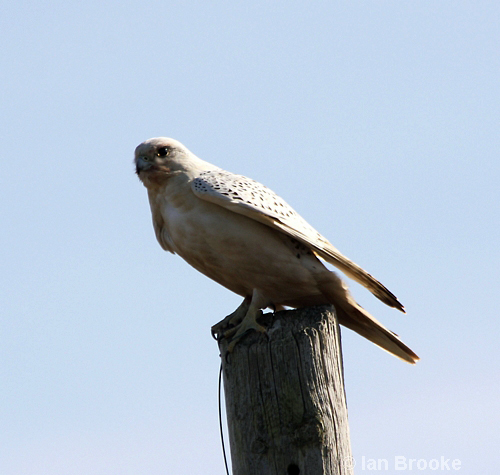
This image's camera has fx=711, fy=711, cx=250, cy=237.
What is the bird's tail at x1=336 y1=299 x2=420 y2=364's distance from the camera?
5363mm

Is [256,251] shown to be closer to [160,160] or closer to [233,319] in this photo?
[233,319]

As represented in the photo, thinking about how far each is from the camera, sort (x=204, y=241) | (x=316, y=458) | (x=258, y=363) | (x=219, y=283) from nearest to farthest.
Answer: (x=316, y=458) < (x=258, y=363) < (x=204, y=241) < (x=219, y=283)

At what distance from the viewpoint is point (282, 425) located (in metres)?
3.67

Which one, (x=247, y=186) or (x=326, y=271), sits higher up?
(x=247, y=186)

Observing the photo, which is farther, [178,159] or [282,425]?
[178,159]

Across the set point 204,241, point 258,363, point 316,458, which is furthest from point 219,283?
point 316,458

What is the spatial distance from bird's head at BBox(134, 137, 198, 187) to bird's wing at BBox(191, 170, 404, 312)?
29cm

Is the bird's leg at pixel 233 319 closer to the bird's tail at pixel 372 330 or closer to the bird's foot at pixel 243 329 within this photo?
the bird's foot at pixel 243 329

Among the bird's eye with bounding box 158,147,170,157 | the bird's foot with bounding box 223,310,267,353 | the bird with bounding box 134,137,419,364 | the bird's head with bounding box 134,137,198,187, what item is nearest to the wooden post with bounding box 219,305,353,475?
the bird's foot with bounding box 223,310,267,353

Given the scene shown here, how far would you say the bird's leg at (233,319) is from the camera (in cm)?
525

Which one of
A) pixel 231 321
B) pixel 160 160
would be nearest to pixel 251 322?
pixel 231 321

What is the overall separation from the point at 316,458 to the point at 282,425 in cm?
24

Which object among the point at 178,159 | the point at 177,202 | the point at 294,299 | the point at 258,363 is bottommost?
the point at 258,363

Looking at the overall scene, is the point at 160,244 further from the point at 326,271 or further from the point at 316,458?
the point at 316,458
